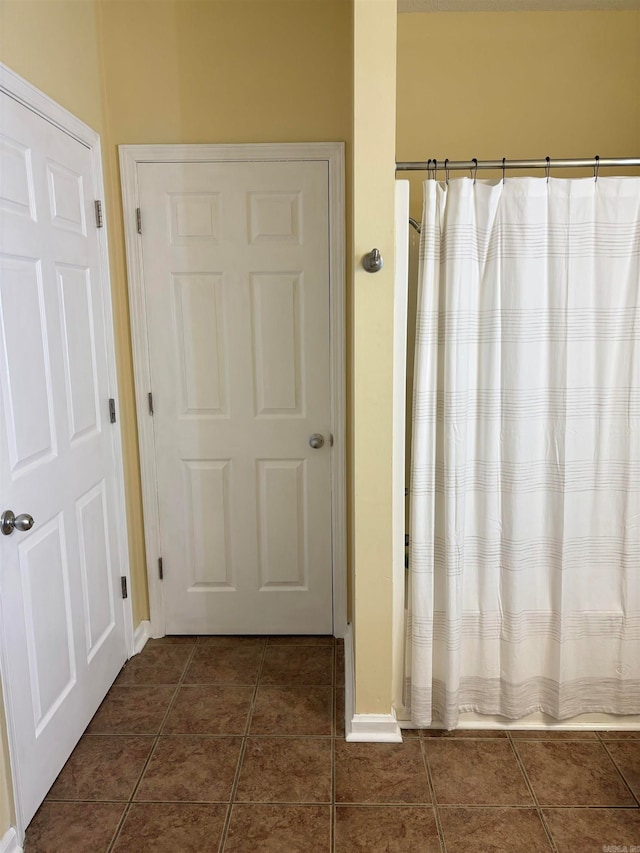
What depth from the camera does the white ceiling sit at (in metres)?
2.52

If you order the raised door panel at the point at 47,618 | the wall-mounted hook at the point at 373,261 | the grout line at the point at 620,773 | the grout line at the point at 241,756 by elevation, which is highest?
the wall-mounted hook at the point at 373,261

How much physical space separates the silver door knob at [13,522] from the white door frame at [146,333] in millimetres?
1023

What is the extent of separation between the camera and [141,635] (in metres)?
2.87

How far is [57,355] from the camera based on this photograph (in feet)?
6.85

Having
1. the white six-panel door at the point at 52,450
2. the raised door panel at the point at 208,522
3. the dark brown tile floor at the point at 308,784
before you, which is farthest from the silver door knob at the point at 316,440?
the dark brown tile floor at the point at 308,784

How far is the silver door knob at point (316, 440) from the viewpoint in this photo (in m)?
2.79

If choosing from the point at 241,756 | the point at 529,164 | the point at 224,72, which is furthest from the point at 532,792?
the point at 224,72

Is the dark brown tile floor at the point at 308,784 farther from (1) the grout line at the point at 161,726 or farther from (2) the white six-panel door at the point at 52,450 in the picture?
(2) the white six-panel door at the point at 52,450

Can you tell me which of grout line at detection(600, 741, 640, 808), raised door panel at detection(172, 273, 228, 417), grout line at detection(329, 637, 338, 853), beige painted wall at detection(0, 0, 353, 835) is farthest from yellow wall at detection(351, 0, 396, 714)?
raised door panel at detection(172, 273, 228, 417)

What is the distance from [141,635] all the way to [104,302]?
4.69ft

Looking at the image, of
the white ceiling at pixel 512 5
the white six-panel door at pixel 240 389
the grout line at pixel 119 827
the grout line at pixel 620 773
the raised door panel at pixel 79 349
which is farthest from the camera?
the white six-panel door at pixel 240 389

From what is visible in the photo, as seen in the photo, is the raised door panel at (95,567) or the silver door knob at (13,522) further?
the raised door panel at (95,567)

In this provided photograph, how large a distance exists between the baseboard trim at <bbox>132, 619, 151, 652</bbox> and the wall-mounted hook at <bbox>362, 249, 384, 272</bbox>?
1845 mm

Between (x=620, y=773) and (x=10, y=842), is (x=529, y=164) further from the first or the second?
(x=10, y=842)
